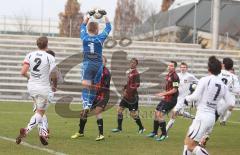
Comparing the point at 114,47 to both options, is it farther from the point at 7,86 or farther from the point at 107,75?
the point at 107,75

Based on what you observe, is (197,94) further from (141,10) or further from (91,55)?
(141,10)

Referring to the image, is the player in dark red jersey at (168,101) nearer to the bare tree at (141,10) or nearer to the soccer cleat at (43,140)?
the soccer cleat at (43,140)

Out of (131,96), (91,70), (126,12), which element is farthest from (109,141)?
(126,12)

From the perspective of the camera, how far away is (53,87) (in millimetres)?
12820

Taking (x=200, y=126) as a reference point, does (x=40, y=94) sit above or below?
above

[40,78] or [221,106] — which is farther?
[40,78]

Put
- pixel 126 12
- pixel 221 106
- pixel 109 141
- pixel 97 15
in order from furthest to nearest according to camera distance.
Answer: pixel 126 12 → pixel 109 141 → pixel 97 15 → pixel 221 106

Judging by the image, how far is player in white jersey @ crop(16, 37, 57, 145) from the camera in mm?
12133

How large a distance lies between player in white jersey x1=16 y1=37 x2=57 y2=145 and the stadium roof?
116 ft

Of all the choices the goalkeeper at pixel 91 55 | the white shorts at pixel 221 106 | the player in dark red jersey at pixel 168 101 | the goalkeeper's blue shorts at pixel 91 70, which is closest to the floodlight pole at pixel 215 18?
the player in dark red jersey at pixel 168 101

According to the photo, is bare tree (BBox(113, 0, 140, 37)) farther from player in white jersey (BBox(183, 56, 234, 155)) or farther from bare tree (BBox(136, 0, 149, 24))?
player in white jersey (BBox(183, 56, 234, 155))

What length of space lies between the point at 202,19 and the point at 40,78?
3848 centimetres

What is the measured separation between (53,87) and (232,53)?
84.3ft

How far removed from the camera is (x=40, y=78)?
40.0 feet
